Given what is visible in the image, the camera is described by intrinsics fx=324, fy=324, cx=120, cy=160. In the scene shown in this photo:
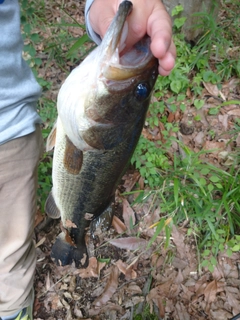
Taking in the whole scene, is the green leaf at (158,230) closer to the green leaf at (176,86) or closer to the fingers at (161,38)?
the green leaf at (176,86)

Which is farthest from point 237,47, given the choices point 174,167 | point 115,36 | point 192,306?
point 115,36

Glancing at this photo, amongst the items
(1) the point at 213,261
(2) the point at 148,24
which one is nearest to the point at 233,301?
(1) the point at 213,261

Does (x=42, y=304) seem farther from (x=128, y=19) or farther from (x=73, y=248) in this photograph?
(x=128, y=19)

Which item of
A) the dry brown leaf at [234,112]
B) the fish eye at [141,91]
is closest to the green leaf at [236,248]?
the dry brown leaf at [234,112]

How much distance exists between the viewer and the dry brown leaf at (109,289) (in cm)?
272

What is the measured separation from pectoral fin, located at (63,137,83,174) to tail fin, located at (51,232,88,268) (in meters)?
0.71

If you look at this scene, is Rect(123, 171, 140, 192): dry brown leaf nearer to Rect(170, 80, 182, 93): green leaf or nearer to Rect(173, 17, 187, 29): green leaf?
Rect(170, 80, 182, 93): green leaf

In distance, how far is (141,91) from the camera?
1.35 metres

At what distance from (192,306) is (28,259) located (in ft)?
4.57

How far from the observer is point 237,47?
3883 millimetres

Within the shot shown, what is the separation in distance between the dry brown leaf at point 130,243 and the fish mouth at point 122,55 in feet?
6.46

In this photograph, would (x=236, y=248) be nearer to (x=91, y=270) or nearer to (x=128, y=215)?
(x=128, y=215)

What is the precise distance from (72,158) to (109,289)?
1.60 metres

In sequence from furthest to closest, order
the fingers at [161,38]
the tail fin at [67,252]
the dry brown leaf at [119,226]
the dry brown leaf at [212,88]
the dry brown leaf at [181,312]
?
1. the dry brown leaf at [212,88]
2. the dry brown leaf at [119,226]
3. the dry brown leaf at [181,312]
4. the tail fin at [67,252]
5. the fingers at [161,38]
